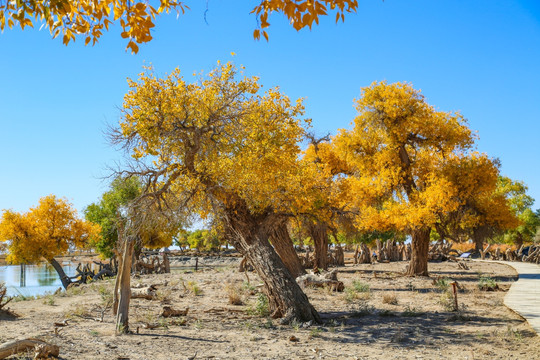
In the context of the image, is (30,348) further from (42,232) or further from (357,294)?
(42,232)

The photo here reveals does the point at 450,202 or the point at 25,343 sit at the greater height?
the point at 450,202

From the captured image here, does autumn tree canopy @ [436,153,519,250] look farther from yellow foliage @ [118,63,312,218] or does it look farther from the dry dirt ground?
yellow foliage @ [118,63,312,218]

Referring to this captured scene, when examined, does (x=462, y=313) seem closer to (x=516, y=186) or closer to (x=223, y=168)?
(x=223, y=168)

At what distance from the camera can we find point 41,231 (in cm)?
3006

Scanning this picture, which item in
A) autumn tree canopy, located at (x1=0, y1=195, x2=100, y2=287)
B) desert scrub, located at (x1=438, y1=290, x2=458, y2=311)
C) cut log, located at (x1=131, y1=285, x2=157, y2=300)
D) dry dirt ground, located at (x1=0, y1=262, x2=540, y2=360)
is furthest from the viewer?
autumn tree canopy, located at (x1=0, y1=195, x2=100, y2=287)

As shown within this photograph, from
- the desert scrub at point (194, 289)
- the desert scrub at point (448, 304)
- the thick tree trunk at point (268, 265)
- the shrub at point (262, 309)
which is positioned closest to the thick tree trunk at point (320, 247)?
the desert scrub at point (194, 289)

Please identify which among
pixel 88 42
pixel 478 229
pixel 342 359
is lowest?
pixel 342 359

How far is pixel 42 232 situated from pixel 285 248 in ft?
66.1

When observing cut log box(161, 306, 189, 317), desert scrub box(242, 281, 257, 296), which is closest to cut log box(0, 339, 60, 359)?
cut log box(161, 306, 189, 317)

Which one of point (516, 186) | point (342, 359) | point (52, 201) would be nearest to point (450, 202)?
point (342, 359)

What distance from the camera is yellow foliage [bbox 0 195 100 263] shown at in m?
30.0

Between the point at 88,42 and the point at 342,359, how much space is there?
6.15m

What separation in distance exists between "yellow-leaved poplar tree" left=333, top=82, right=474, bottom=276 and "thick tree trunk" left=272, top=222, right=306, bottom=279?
4.03 metres

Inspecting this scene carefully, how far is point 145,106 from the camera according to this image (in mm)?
A: 11172
